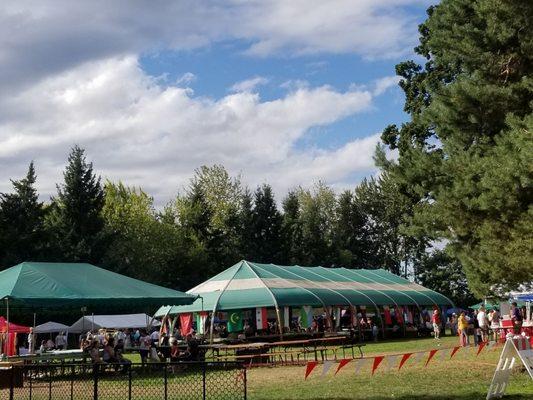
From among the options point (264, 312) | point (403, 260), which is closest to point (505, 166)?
point (264, 312)

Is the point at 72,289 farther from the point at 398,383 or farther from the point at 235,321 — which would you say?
the point at 235,321

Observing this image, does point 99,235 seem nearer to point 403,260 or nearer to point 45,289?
point 45,289

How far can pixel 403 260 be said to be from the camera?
246 ft

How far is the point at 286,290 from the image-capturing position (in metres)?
33.8

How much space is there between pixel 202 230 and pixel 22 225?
16262 millimetres

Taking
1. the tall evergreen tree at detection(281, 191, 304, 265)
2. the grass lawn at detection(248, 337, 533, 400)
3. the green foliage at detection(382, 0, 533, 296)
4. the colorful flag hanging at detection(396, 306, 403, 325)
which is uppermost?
the tall evergreen tree at detection(281, 191, 304, 265)

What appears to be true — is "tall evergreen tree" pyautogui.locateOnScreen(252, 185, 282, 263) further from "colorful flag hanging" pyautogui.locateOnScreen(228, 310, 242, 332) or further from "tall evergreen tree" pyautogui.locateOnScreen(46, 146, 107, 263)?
"colorful flag hanging" pyautogui.locateOnScreen(228, 310, 242, 332)

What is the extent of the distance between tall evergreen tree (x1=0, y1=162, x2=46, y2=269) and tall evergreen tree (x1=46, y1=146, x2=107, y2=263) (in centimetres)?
158

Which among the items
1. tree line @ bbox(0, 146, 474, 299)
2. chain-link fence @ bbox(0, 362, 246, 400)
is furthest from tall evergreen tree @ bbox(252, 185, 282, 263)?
chain-link fence @ bbox(0, 362, 246, 400)

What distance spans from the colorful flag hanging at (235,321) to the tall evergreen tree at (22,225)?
55.5ft

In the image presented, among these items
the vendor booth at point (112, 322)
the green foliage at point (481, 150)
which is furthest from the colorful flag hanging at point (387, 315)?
the green foliage at point (481, 150)

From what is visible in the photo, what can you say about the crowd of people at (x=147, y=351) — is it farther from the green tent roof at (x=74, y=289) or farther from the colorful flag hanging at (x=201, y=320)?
the colorful flag hanging at (x=201, y=320)

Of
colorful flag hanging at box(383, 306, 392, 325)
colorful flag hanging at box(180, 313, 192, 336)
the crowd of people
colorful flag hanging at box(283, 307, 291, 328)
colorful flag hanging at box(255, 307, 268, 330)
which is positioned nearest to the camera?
the crowd of people

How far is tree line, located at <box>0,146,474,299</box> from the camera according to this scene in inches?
1838
